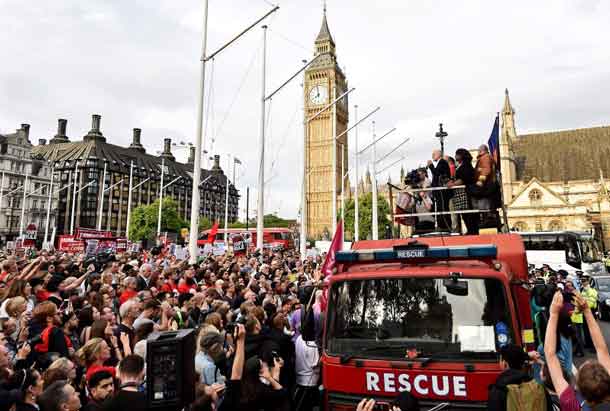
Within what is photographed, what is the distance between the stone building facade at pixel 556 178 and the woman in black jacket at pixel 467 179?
58.8 metres

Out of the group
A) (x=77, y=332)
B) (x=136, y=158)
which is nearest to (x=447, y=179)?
(x=77, y=332)

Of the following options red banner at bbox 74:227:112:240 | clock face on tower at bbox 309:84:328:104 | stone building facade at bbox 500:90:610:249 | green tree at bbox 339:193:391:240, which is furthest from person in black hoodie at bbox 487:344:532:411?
clock face on tower at bbox 309:84:328:104

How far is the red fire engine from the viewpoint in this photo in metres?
4.11

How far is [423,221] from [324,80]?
82518mm

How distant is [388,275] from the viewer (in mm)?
4777

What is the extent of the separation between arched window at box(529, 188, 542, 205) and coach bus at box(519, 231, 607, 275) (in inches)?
1597

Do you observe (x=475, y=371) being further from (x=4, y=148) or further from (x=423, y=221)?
(x=4, y=148)

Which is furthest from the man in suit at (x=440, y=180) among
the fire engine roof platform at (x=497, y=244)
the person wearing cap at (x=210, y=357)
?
the person wearing cap at (x=210, y=357)

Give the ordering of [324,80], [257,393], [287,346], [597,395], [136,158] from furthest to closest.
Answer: [136,158], [324,80], [287,346], [257,393], [597,395]

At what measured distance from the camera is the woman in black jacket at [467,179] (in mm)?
7086

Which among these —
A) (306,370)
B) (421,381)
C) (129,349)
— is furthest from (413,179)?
(129,349)

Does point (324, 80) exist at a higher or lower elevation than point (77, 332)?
higher

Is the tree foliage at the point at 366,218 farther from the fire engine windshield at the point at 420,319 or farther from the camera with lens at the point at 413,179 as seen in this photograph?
the fire engine windshield at the point at 420,319

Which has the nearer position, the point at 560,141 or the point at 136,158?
the point at 560,141
